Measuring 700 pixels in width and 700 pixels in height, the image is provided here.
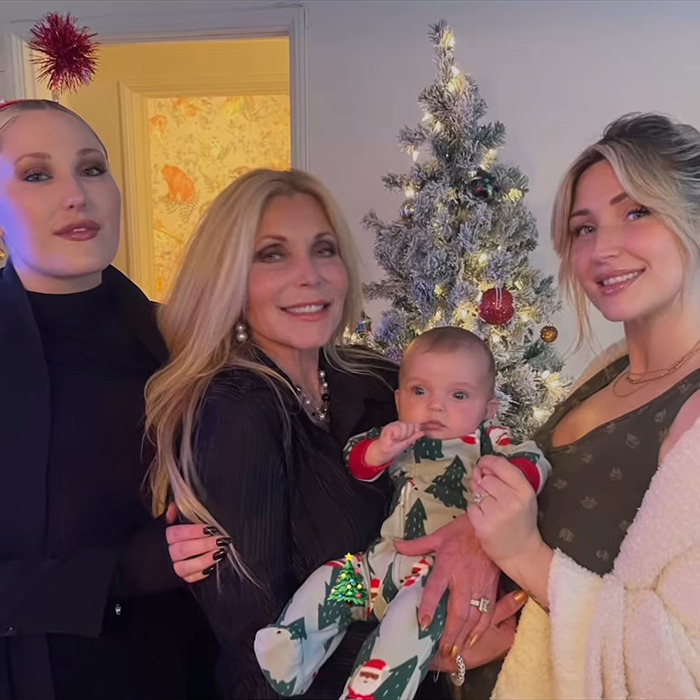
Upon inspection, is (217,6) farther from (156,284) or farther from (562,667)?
(562,667)

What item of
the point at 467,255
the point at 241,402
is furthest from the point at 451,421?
the point at 467,255

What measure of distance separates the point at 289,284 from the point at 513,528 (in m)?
0.61

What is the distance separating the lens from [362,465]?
4.17 ft

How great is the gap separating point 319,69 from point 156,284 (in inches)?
64.2

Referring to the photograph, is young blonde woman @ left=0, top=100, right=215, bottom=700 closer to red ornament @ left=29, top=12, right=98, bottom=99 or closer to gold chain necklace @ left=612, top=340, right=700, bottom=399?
red ornament @ left=29, top=12, right=98, bottom=99

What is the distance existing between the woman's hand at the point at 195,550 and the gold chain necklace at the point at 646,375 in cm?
76

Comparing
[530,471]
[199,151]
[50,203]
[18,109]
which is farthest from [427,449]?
[199,151]

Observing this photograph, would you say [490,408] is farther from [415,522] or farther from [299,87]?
[299,87]

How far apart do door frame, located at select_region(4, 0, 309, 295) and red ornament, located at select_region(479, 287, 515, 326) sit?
119 centimetres

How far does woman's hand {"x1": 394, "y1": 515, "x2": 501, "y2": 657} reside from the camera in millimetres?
1174

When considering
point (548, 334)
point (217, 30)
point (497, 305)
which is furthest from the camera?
point (217, 30)

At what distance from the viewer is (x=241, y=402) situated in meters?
1.25

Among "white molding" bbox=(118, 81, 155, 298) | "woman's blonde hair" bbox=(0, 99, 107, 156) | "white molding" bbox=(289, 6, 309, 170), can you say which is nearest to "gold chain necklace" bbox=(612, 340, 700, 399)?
"woman's blonde hair" bbox=(0, 99, 107, 156)

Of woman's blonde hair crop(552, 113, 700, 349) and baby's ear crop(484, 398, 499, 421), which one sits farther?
baby's ear crop(484, 398, 499, 421)
